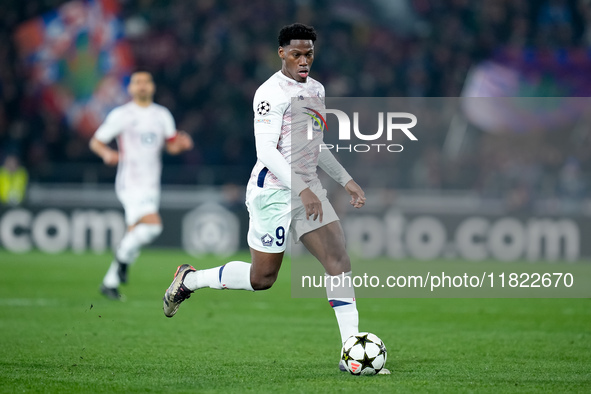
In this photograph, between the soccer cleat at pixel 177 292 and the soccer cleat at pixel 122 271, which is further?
the soccer cleat at pixel 122 271

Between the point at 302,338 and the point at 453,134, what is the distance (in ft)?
35.8

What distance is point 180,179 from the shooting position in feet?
61.0

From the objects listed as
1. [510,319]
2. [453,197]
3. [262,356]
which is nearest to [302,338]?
[262,356]

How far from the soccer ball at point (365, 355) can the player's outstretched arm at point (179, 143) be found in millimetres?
4957

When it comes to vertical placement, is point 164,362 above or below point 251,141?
below

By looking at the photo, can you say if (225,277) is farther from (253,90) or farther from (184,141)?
(253,90)

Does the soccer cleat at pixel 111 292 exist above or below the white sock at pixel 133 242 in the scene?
below

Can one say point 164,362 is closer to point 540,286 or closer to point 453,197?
point 540,286

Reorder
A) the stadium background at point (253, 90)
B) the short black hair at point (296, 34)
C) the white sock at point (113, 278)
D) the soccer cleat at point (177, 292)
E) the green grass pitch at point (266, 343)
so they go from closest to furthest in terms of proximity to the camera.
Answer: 1. the green grass pitch at point (266, 343)
2. the short black hair at point (296, 34)
3. the soccer cleat at point (177, 292)
4. the white sock at point (113, 278)
5. the stadium background at point (253, 90)

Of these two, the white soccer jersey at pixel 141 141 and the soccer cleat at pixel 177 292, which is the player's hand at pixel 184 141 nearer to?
the white soccer jersey at pixel 141 141

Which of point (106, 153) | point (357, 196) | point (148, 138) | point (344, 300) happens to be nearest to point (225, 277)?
point (344, 300)

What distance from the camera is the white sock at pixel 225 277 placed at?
20.1 feet

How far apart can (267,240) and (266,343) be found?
172 centimetres

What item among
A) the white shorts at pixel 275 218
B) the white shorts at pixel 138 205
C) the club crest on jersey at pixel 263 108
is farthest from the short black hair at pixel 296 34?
the white shorts at pixel 138 205
